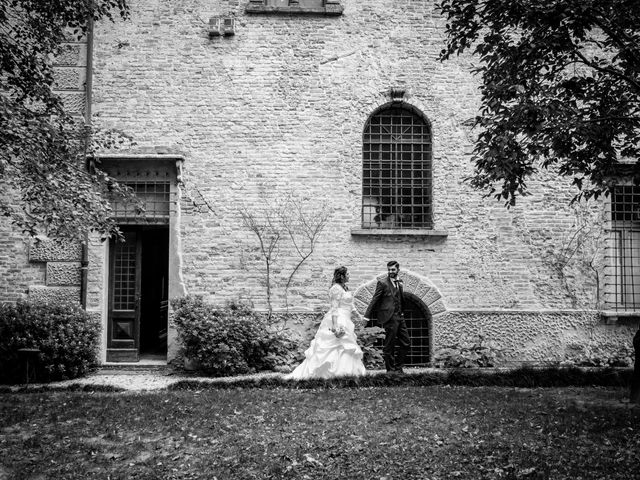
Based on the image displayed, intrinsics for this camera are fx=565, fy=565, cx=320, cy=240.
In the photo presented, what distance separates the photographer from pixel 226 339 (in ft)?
32.9

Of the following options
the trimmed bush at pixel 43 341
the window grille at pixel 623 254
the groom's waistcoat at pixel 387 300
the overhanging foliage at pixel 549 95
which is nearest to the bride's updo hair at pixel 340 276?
the groom's waistcoat at pixel 387 300

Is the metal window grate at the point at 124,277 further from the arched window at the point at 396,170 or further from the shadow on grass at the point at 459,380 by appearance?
the arched window at the point at 396,170

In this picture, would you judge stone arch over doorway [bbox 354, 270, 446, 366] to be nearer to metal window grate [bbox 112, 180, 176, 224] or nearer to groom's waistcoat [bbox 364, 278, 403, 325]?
groom's waistcoat [bbox 364, 278, 403, 325]

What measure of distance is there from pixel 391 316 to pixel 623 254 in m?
5.33

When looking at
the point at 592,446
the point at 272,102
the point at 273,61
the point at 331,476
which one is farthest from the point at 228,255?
the point at 592,446

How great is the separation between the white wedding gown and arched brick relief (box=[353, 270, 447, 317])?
1.60 metres

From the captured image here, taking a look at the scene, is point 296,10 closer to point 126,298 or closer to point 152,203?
point 152,203

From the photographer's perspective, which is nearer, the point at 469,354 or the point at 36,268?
the point at 469,354

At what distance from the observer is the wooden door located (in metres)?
11.2

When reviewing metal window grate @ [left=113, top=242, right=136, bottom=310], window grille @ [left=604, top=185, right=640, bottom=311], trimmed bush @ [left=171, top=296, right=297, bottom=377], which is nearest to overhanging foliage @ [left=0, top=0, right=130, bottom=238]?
trimmed bush @ [left=171, top=296, right=297, bottom=377]

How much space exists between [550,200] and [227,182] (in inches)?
254

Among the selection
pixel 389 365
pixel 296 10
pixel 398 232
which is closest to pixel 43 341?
pixel 389 365

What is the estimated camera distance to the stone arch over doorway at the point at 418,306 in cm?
1085

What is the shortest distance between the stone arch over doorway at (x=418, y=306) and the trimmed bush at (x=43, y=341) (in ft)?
16.7
